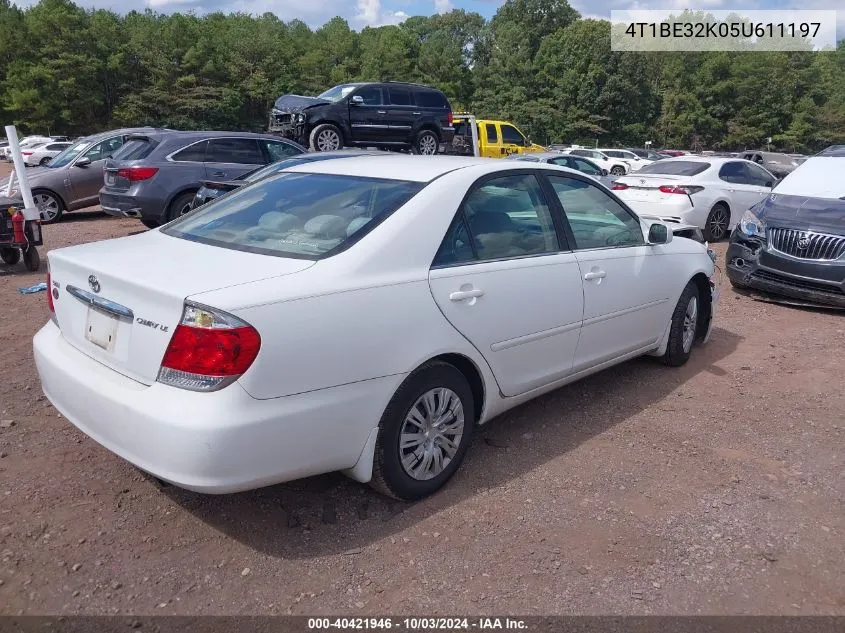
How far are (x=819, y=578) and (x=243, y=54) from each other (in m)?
62.9

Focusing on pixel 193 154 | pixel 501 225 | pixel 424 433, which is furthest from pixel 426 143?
pixel 424 433

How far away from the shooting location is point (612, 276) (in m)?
4.46

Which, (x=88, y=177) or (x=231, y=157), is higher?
(x=231, y=157)

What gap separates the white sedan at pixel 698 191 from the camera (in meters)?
11.6

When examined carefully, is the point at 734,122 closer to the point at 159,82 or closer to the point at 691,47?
the point at 691,47

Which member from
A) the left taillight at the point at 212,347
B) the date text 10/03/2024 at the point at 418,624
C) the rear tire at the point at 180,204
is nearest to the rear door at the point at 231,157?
the rear tire at the point at 180,204

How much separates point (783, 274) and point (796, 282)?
0.50ft

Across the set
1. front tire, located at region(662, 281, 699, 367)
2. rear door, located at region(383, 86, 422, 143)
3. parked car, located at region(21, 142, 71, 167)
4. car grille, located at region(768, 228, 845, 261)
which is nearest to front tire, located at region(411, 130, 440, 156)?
rear door, located at region(383, 86, 422, 143)

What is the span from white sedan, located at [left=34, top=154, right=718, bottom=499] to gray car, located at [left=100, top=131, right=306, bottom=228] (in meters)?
7.37

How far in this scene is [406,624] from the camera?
268cm

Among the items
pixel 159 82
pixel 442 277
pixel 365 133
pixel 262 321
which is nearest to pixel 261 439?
pixel 262 321

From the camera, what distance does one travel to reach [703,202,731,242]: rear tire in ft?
39.3

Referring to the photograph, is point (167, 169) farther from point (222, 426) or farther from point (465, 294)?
point (222, 426)

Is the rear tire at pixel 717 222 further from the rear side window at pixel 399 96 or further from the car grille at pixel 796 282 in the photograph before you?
the rear side window at pixel 399 96
